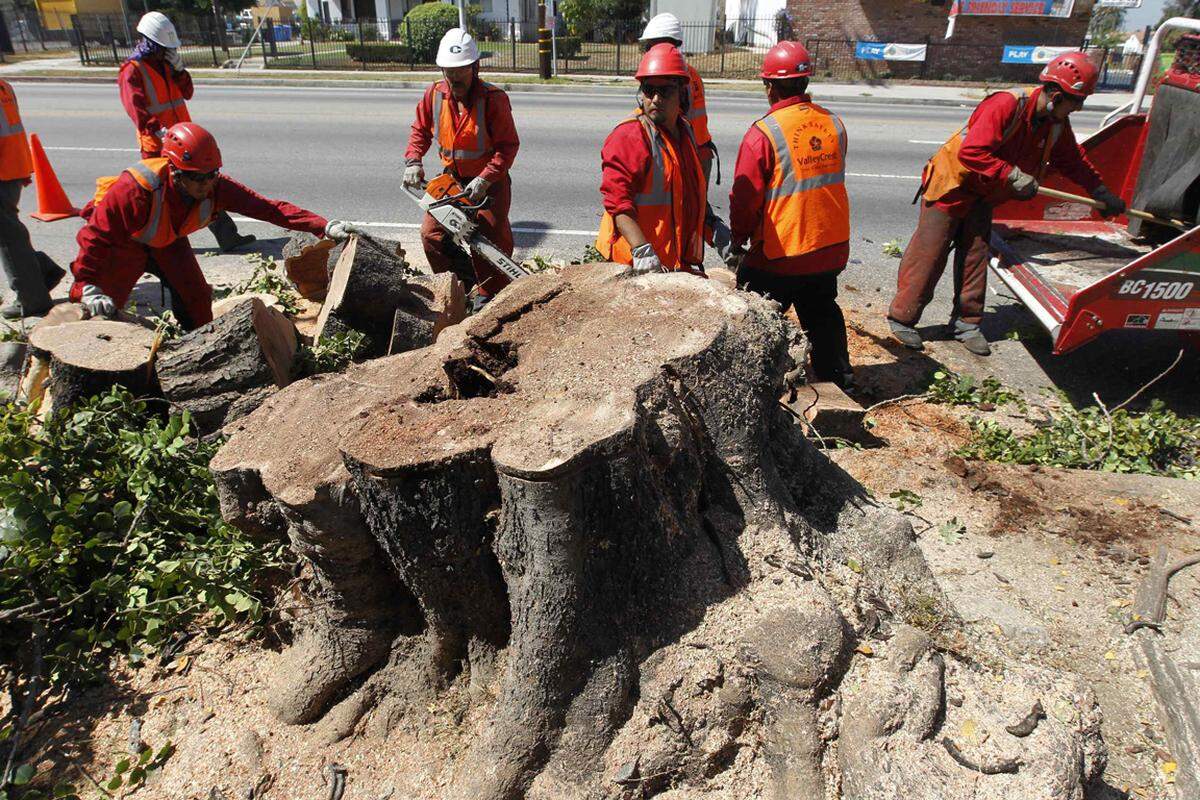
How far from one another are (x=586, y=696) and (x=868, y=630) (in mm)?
894

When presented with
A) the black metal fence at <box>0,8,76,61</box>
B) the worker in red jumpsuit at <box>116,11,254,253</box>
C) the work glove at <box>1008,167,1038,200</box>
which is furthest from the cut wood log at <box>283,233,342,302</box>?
the black metal fence at <box>0,8,76,61</box>

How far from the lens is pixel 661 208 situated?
3854mm

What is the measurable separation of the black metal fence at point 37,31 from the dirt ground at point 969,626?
35.2m

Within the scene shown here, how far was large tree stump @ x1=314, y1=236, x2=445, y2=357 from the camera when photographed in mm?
3936

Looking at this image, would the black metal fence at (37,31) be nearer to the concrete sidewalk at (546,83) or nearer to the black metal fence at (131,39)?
the black metal fence at (131,39)

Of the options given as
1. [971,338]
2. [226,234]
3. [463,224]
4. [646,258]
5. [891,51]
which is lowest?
[971,338]

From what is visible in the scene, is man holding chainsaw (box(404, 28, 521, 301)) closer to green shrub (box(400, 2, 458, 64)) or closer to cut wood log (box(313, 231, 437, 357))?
cut wood log (box(313, 231, 437, 357))

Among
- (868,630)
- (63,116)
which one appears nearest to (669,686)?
(868,630)

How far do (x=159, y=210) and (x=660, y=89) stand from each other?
8.61 ft

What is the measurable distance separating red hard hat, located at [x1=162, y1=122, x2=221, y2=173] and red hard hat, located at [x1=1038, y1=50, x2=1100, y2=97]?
4.78 m

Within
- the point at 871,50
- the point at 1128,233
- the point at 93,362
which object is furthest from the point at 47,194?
the point at 871,50

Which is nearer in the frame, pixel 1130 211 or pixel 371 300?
pixel 371 300

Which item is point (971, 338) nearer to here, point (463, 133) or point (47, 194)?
point (463, 133)

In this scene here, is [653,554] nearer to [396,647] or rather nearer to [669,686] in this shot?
[669,686]
